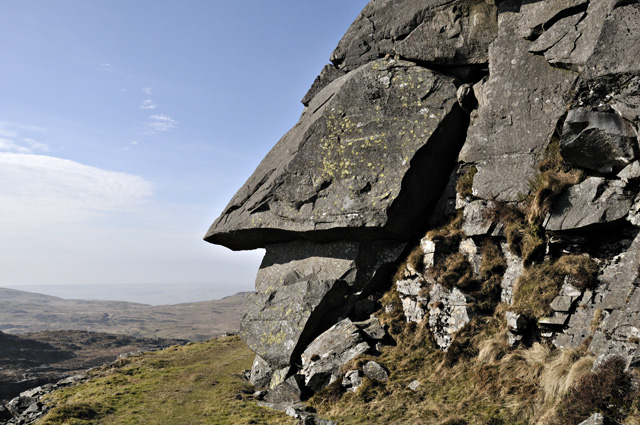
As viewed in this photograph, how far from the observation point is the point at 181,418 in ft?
57.3

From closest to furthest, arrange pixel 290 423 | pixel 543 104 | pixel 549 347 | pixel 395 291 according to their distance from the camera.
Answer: pixel 549 347
pixel 290 423
pixel 543 104
pixel 395 291

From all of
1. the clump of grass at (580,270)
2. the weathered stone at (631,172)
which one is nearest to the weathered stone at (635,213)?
the weathered stone at (631,172)

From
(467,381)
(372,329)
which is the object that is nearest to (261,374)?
(372,329)

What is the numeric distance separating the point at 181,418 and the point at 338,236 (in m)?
10.1

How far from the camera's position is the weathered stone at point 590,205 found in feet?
→ 41.8

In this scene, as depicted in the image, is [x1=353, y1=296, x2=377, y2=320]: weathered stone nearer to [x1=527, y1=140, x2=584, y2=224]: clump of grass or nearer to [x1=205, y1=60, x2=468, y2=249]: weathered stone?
[x1=205, y1=60, x2=468, y2=249]: weathered stone

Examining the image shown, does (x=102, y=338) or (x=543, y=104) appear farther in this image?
(x=102, y=338)

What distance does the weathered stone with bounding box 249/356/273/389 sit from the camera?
20.0m

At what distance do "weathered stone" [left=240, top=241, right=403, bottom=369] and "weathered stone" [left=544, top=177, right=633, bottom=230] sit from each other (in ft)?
23.3

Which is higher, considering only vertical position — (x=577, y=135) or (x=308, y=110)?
(x=308, y=110)

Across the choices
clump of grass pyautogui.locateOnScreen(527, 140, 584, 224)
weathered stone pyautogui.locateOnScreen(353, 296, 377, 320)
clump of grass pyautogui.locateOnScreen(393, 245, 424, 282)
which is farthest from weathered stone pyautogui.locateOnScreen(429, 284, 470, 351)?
clump of grass pyautogui.locateOnScreen(527, 140, 584, 224)

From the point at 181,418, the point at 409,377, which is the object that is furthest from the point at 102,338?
the point at 409,377

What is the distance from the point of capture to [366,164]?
1930 cm

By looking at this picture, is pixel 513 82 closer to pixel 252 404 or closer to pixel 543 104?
pixel 543 104
